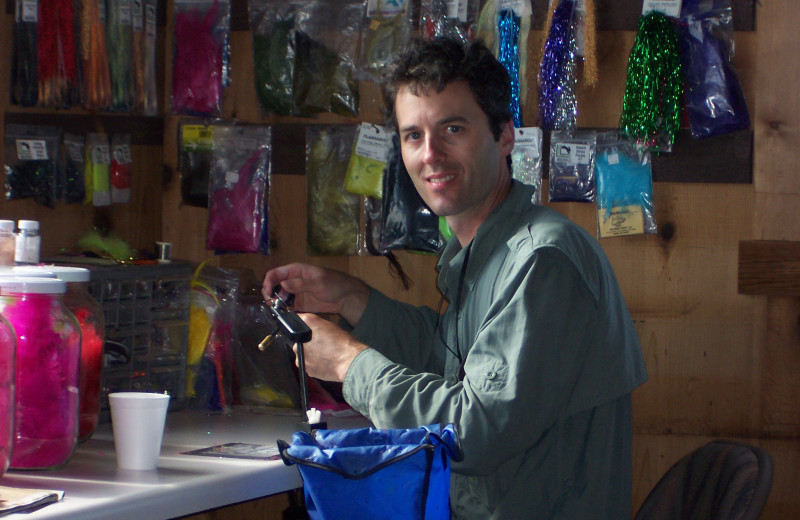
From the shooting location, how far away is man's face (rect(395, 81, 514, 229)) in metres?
1.94

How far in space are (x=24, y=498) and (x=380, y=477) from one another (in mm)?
475

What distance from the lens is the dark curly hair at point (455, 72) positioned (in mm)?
1923

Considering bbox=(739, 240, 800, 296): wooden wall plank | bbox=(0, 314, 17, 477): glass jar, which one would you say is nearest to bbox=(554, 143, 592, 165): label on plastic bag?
bbox=(739, 240, 800, 296): wooden wall plank

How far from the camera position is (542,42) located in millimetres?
2512

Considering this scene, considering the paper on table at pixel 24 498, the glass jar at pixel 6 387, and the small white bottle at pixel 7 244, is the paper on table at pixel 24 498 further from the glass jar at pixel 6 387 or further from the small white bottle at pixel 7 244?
the small white bottle at pixel 7 244

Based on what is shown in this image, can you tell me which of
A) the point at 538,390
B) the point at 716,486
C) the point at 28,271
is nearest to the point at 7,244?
the point at 28,271

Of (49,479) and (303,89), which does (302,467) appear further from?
(303,89)

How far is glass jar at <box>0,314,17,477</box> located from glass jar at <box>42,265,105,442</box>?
328mm

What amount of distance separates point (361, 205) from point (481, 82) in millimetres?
835

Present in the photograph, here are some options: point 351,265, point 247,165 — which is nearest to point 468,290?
point 351,265

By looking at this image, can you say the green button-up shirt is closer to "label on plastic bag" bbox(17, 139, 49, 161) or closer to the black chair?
the black chair

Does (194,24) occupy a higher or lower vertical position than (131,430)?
higher

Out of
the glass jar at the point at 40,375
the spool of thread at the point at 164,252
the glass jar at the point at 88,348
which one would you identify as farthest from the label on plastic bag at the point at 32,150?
the glass jar at the point at 40,375

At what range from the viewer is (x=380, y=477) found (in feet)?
4.30
